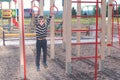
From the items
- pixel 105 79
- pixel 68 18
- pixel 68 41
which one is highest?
pixel 68 18

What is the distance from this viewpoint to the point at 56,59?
29.0 feet

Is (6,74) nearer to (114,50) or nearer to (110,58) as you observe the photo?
(110,58)

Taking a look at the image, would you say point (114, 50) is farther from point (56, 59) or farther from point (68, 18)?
point (68, 18)

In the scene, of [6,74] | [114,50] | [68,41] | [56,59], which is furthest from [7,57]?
[114,50]

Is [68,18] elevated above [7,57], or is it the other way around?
[68,18]

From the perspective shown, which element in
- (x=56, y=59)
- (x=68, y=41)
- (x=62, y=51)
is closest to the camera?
(x=68, y=41)

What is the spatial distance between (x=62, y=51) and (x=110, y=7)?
2.40 meters

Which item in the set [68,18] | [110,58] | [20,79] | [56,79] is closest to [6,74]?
[20,79]

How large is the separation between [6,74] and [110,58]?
3.48 m

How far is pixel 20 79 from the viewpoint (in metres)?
6.54

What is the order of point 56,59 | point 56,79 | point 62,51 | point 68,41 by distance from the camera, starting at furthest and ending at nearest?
point 62,51 < point 56,59 < point 68,41 < point 56,79

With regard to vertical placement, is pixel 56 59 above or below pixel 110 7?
below

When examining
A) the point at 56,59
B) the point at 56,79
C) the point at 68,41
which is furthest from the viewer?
the point at 56,59

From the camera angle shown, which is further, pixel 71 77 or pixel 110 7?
pixel 110 7
